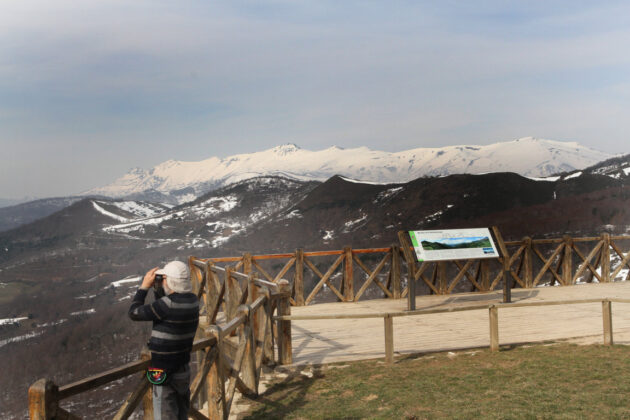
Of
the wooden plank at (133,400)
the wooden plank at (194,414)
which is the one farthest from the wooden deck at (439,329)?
the wooden plank at (133,400)

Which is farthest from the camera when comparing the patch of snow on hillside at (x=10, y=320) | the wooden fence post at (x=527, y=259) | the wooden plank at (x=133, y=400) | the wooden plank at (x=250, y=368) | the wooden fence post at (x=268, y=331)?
the patch of snow on hillside at (x=10, y=320)

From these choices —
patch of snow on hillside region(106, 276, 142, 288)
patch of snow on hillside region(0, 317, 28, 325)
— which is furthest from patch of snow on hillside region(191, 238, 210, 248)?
patch of snow on hillside region(0, 317, 28, 325)

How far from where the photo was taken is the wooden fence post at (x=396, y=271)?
12.1m

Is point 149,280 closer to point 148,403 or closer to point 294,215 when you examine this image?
point 148,403

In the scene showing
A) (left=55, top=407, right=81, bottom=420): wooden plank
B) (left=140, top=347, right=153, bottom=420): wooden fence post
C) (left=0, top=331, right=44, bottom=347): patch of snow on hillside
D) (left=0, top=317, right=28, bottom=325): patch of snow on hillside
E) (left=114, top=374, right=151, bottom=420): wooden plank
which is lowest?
(left=0, top=331, right=44, bottom=347): patch of snow on hillside

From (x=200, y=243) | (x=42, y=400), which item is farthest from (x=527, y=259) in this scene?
(x=200, y=243)

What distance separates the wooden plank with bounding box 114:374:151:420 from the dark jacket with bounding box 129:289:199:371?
0.16m

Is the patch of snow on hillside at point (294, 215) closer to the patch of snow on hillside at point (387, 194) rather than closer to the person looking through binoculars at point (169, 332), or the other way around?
the patch of snow on hillside at point (387, 194)

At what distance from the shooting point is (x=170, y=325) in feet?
12.4

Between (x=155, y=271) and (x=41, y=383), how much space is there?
1094 millimetres

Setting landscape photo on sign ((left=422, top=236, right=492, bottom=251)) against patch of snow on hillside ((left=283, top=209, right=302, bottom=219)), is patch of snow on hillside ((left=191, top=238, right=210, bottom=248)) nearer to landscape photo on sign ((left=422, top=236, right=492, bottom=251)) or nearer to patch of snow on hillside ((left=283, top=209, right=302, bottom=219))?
patch of snow on hillside ((left=283, top=209, right=302, bottom=219))

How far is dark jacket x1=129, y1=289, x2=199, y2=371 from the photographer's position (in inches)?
147

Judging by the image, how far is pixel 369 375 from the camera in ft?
20.8

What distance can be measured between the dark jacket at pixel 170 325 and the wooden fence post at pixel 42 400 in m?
0.77
